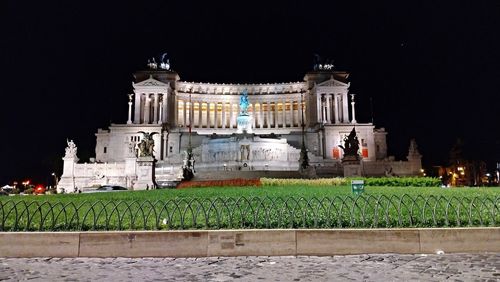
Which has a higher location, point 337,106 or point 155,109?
point 337,106

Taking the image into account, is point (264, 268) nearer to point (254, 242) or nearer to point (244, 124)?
point (254, 242)

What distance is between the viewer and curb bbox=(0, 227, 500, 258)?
1107cm

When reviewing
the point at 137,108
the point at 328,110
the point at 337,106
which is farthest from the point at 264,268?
the point at 337,106

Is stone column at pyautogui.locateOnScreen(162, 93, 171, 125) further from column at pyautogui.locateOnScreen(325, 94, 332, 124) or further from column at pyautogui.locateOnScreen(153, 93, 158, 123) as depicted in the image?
column at pyautogui.locateOnScreen(325, 94, 332, 124)

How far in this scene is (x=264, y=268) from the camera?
31.1 feet

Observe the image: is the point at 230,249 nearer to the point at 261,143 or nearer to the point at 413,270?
the point at 413,270

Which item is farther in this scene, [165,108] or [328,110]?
[328,110]

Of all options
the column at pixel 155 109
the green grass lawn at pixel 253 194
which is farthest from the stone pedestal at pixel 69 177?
the green grass lawn at pixel 253 194

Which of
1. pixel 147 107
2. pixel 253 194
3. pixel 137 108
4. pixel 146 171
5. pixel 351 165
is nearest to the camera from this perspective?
pixel 253 194

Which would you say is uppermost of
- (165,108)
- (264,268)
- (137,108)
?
(137,108)

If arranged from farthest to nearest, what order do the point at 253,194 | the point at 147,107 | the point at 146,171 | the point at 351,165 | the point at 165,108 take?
the point at 147,107 → the point at 165,108 → the point at 351,165 → the point at 146,171 → the point at 253,194

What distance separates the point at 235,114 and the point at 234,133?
1976 centimetres

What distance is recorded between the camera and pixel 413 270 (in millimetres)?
9039

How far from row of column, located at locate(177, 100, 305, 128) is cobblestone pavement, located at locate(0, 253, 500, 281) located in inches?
3880
